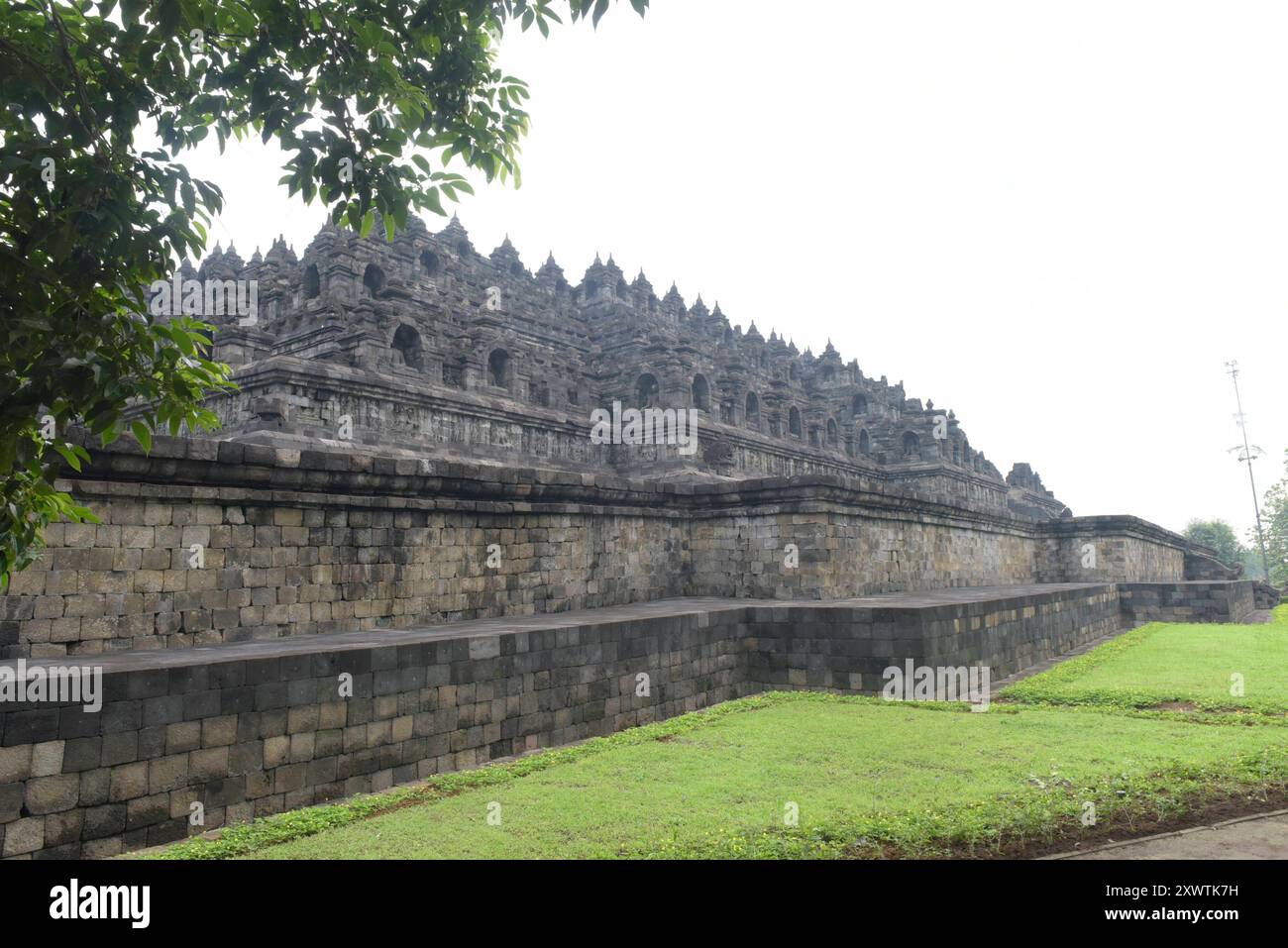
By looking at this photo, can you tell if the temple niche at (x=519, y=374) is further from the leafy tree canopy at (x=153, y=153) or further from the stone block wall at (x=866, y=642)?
the stone block wall at (x=866, y=642)

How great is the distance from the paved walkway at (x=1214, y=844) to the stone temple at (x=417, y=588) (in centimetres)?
448

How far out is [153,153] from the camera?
369 centimetres

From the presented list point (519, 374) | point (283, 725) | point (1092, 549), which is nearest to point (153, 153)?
point (283, 725)

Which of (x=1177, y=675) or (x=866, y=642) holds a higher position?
(x=866, y=642)

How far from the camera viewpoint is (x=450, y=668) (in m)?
6.50

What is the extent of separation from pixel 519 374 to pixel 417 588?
1132 cm

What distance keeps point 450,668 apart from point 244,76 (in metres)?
4.35

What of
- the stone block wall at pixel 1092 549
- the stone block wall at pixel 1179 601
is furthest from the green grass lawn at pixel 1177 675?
the stone block wall at pixel 1092 549

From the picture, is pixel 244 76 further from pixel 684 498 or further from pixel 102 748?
pixel 684 498

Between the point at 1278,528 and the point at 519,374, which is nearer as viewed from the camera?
the point at 519,374

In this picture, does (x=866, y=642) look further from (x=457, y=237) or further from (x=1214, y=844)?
(x=457, y=237)

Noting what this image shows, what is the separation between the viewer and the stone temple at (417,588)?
4.93m

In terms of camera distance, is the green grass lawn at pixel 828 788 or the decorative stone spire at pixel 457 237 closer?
the green grass lawn at pixel 828 788

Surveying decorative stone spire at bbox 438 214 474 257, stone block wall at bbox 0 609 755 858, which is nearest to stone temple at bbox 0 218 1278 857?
stone block wall at bbox 0 609 755 858
